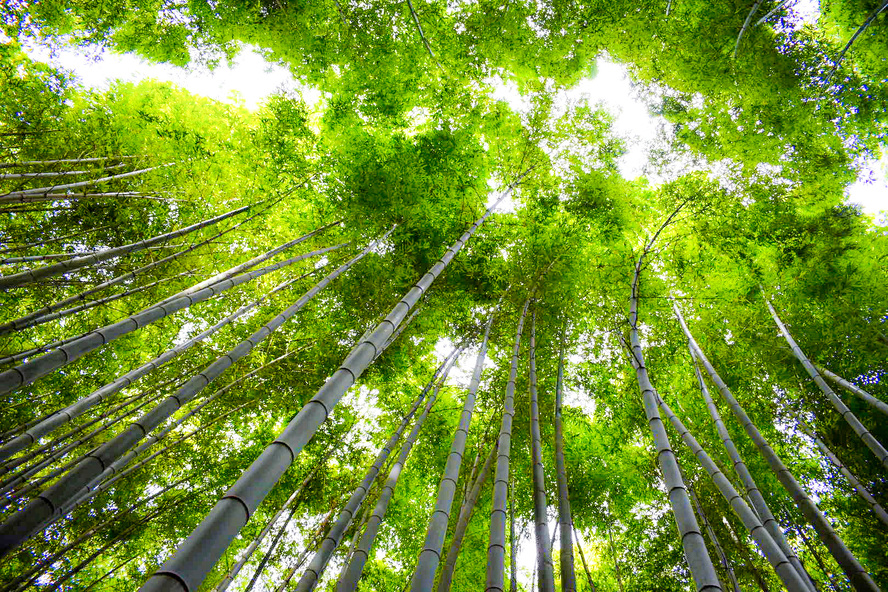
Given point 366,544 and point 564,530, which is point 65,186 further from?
point 564,530

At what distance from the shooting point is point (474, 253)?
5.48m

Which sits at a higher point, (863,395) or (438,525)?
(863,395)

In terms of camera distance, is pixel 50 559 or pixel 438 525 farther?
pixel 50 559

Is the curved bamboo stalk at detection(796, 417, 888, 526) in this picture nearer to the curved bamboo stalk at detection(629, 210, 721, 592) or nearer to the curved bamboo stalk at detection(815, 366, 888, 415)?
the curved bamboo stalk at detection(815, 366, 888, 415)

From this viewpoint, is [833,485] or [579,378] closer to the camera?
[833,485]

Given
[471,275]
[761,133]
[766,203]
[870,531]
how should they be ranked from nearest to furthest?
[870,531]
[761,133]
[766,203]
[471,275]

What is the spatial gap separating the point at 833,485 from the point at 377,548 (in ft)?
19.3

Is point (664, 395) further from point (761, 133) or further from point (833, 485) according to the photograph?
point (761, 133)

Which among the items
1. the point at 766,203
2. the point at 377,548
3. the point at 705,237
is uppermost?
the point at 766,203

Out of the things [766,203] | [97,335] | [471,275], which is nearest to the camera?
[97,335]

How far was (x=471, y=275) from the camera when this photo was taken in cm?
546

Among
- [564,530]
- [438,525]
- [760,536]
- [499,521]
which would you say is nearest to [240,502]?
[438,525]

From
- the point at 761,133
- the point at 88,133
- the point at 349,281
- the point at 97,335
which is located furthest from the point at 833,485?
the point at 88,133

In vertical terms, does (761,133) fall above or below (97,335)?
above
